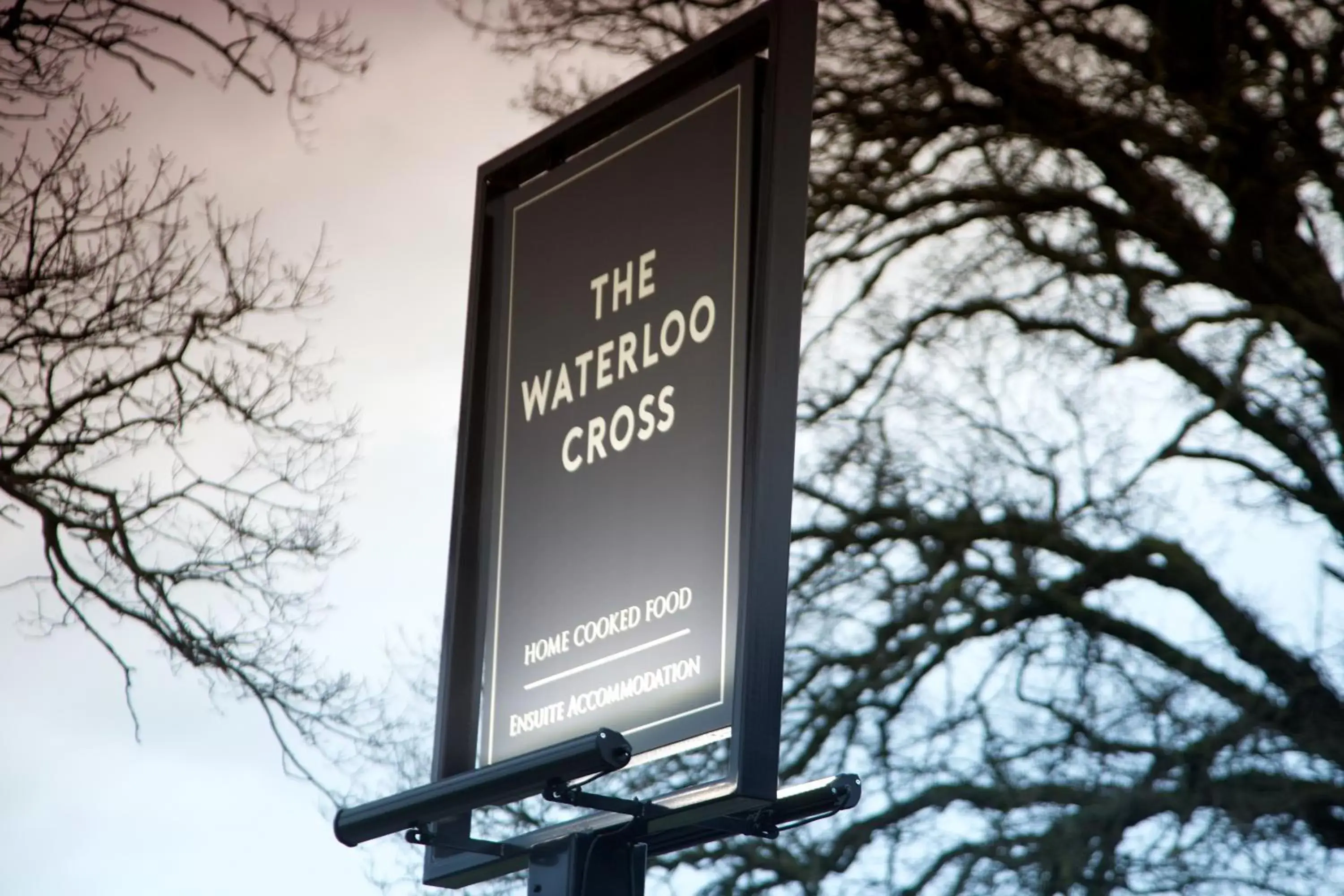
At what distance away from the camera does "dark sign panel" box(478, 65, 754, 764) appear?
2117mm

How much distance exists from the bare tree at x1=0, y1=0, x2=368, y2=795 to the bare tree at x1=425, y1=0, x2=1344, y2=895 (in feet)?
3.82

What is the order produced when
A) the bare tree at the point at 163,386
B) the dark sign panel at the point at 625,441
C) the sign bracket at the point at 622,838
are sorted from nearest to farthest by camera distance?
the sign bracket at the point at 622,838 → the dark sign panel at the point at 625,441 → the bare tree at the point at 163,386

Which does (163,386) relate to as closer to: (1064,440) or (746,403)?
(1064,440)

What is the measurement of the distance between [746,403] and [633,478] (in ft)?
0.71

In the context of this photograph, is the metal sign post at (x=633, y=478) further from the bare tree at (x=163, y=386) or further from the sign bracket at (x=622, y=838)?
the bare tree at (x=163, y=386)

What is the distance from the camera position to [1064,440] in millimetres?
5285

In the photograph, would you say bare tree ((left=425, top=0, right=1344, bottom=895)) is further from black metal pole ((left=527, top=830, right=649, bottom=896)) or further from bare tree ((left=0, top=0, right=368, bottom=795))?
black metal pole ((left=527, top=830, right=649, bottom=896))

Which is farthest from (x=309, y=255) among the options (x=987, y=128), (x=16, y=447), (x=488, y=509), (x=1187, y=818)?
(x=488, y=509)

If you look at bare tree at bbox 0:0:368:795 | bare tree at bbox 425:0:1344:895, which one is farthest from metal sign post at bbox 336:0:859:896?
bare tree at bbox 0:0:368:795

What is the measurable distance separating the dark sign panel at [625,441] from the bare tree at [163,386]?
131 inches

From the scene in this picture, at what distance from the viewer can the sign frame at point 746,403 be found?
1985 mm

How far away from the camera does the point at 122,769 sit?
5562mm

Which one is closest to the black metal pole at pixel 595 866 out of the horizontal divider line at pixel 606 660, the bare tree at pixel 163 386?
the horizontal divider line at pixel 606 660

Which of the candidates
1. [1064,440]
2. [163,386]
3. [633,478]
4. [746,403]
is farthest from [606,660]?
[163,386]
